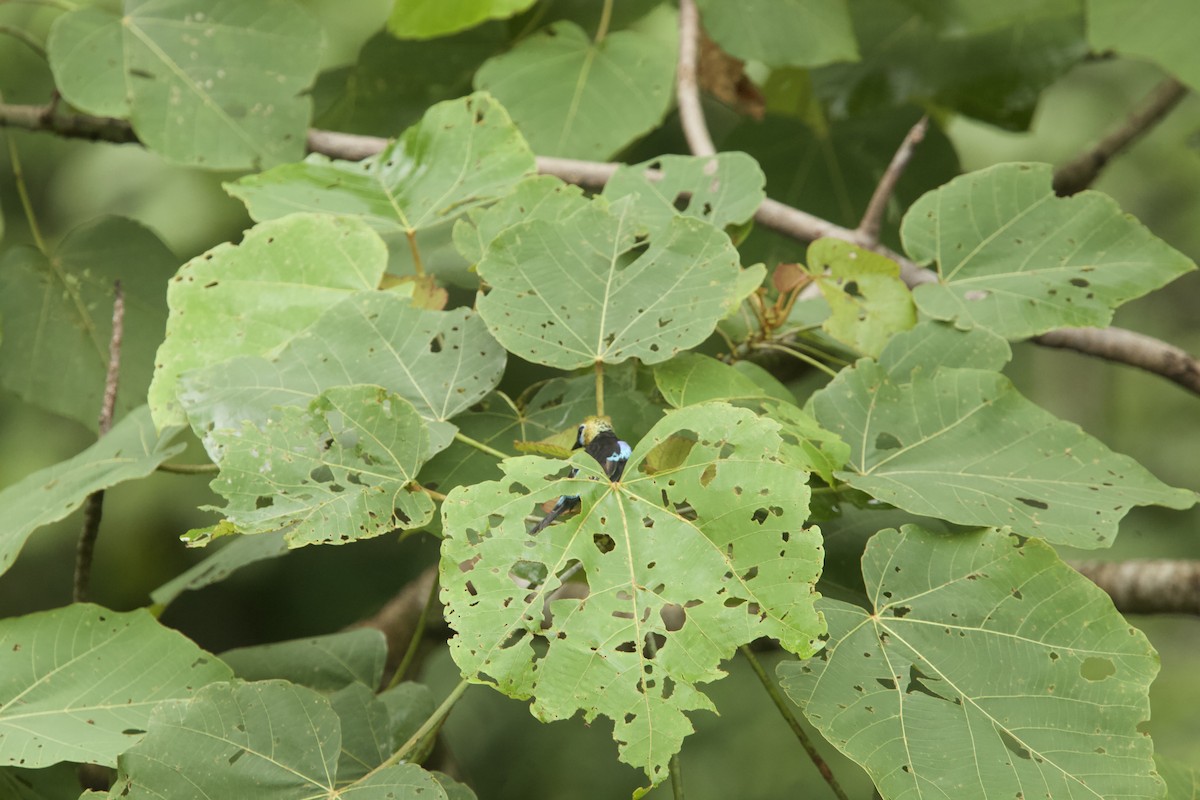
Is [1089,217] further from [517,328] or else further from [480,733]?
[480,733]

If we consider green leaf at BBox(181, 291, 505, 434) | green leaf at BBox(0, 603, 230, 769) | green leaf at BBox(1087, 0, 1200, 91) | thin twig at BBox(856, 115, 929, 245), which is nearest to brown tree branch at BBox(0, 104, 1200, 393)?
thin twig at BBox(856, 115, 929, 245)

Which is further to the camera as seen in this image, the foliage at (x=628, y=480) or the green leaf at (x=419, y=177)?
the green leaf at (x=419, y=177)

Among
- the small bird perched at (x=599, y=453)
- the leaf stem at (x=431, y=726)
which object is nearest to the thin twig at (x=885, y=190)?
the small bird perched at (x=599, y=453)

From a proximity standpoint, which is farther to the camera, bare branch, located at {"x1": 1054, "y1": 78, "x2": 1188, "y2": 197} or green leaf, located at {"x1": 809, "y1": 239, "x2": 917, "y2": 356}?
bare branch, located at {"x1": 1054, "y1": 78, "x2": 1188, "y2": 197}

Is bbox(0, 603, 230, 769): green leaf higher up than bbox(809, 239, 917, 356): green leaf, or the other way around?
bbox(809, 239, 917, 356): green leaf

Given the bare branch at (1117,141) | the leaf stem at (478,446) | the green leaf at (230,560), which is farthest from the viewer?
the bare branch at (1117,141)

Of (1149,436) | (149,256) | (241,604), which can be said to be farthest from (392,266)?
(1149,436)

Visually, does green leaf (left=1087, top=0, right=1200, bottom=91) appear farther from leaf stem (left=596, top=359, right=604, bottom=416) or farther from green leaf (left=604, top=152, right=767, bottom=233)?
leaf stem (left=596, top=359, right=604, bottom=416)

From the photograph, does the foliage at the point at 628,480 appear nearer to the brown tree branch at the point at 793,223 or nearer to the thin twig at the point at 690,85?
the brown tree branch at the point at 793,223
